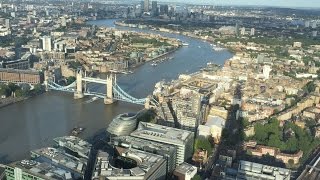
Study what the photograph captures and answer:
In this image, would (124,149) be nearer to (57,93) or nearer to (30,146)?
(30,146)

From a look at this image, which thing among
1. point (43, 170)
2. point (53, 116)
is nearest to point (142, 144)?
point (43, 170)

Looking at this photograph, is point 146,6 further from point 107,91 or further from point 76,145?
point 76,145

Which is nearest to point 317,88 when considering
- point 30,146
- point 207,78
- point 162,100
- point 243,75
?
point 243,75

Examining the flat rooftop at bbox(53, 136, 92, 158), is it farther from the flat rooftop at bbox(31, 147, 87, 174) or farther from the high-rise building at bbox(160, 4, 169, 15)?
the high-rise building at bbox(160, 4, 169, 15)

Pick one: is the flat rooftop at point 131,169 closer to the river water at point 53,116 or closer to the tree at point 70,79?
the river water at point 53,116

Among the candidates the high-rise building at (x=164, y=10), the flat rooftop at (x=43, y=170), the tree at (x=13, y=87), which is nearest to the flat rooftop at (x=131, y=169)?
the flat rooftop at (x=43, y=170)

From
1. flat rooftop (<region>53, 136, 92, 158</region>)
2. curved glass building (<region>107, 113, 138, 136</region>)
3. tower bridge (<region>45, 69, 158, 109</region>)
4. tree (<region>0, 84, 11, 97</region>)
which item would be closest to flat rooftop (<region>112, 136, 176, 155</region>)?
curved glass building (<region>107, 113, 138, 136</region>)
